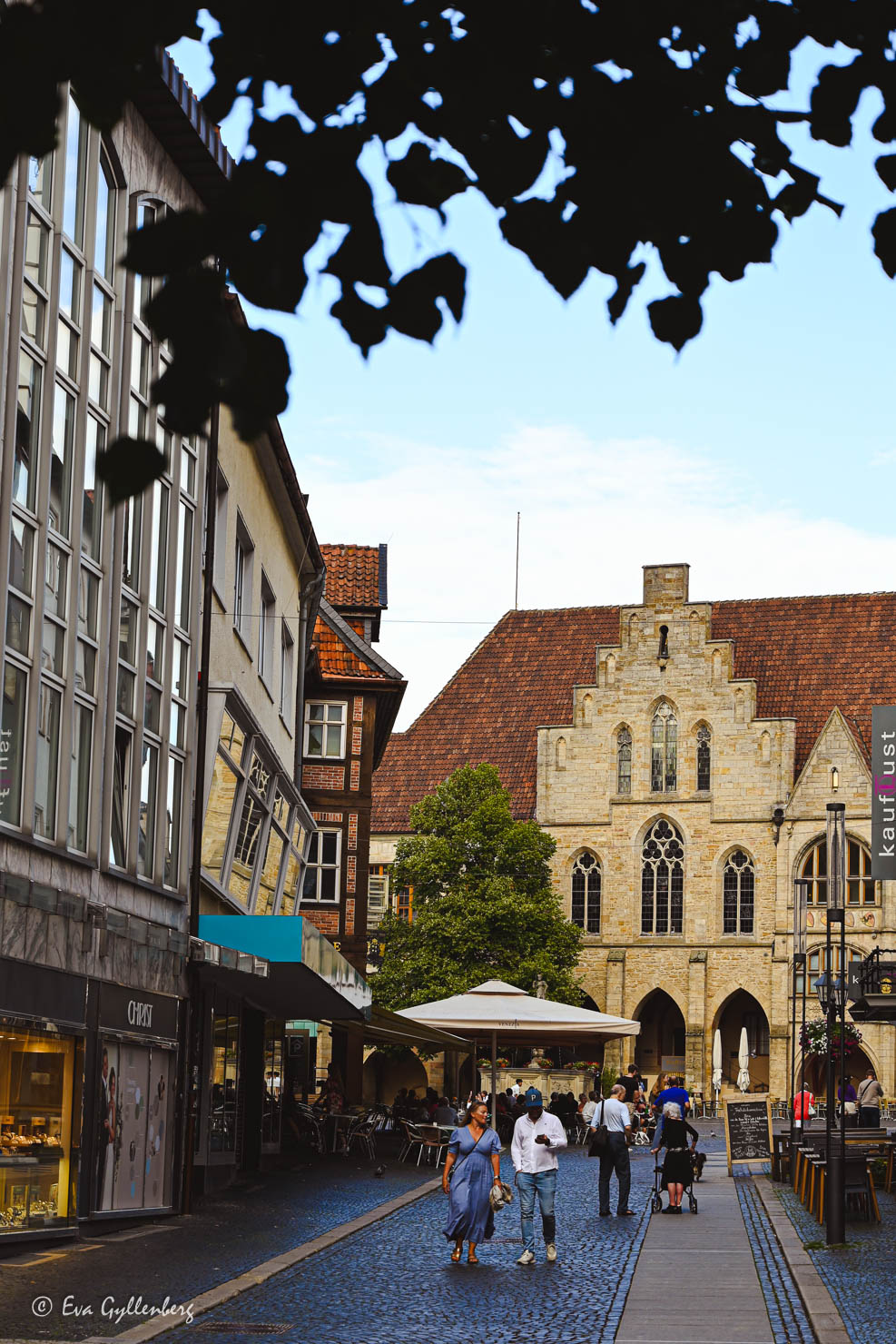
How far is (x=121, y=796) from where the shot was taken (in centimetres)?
1917

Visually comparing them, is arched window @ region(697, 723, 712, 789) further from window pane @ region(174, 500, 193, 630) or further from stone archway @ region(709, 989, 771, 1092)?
window pane @ region(174, 500, 193, 630)

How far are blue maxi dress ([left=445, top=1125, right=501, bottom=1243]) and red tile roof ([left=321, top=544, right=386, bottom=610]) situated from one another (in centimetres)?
3108

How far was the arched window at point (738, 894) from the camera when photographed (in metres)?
63.2

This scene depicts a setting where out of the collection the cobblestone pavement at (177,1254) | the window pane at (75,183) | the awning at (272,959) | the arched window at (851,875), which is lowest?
the cobblestone pavement at (177,1254)

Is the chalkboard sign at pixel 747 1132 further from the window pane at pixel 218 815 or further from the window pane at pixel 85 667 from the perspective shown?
the window pane at pixel 85 667

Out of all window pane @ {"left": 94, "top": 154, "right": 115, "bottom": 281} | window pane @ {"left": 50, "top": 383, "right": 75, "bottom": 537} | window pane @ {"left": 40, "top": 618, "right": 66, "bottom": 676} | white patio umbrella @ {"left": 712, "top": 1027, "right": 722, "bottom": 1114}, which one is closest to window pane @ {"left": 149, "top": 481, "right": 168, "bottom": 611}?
window pane @ {"left": 94, "top": 154, "right": 115, "bottom": 281}

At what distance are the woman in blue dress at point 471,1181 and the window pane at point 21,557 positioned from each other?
583 centimetres

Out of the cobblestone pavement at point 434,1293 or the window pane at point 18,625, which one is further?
the window pane at point 18,625

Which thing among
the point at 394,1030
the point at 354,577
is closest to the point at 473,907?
the point at 354,577

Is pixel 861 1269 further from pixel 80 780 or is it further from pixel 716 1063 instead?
pixel 716 1063

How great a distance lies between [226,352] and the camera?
348 centimetres

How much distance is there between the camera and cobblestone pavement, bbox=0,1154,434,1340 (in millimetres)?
12102

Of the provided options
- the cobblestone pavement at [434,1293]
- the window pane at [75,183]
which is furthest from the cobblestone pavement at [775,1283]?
the window pane at [75,183]

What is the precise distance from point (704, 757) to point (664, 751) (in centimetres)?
142
